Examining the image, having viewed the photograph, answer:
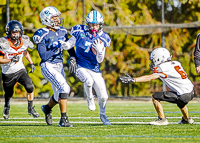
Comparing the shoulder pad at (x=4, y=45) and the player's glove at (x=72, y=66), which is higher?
the shoulder pad at (x=4, y=45)

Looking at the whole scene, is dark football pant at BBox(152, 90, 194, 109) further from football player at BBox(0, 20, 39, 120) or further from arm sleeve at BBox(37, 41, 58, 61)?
football player at BBox(0, 20, 39, 120)

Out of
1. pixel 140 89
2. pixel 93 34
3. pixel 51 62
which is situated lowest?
pixel 140 89

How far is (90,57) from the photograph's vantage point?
22.1 ft

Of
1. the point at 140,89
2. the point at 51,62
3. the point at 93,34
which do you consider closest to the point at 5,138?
the point at 51,62

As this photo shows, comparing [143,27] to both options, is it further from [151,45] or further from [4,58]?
[4,58]

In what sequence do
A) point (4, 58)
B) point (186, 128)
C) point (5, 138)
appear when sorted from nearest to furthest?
1. point (5, 138)
2. point (186, 128)
3. point (4, 58)

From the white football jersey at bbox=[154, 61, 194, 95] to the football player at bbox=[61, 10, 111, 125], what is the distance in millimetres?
893

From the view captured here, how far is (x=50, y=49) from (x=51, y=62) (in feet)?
0.65

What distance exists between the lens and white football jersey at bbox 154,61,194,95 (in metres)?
6.45

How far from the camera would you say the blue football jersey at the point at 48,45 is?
6.64 m

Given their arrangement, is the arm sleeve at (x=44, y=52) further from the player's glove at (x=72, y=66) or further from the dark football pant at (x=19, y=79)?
the dark football pant at (x=19, y=79)

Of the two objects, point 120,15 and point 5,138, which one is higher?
point 120,15

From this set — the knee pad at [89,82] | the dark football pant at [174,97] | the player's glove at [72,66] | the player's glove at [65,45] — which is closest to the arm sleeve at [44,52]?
the player's glove at [65,45]

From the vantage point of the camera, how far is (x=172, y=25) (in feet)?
41.6
